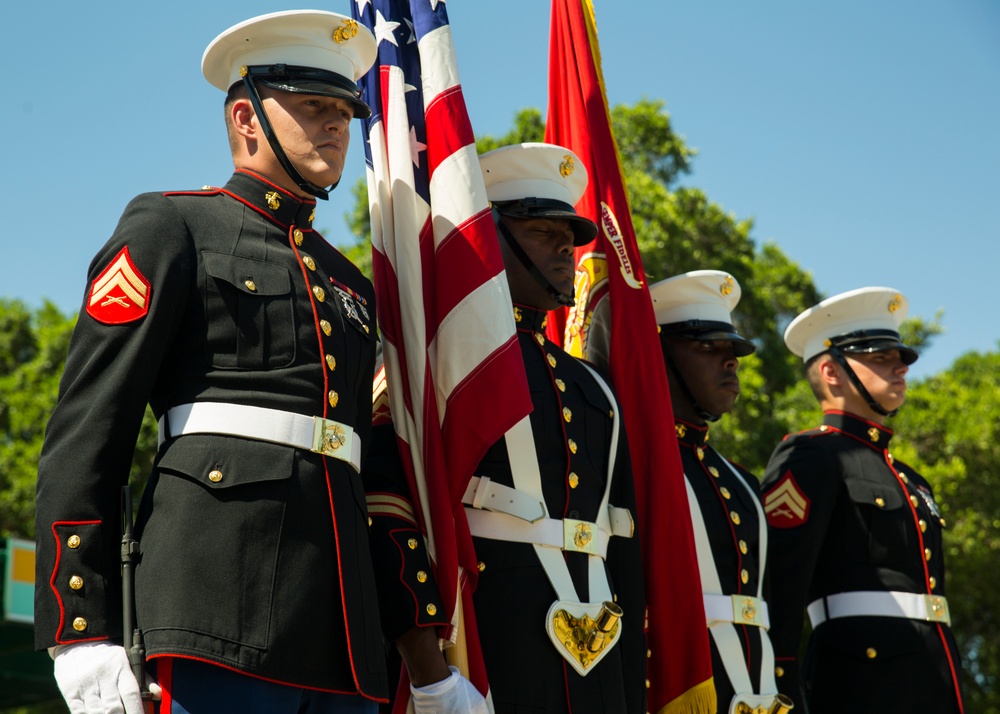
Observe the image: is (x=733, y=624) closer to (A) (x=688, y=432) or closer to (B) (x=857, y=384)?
(A) (x=688, y=432)

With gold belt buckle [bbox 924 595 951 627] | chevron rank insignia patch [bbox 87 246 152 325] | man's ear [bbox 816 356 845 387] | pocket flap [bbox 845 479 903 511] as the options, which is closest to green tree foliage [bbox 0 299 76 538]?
man's ear [bbox 816 356 845 387]

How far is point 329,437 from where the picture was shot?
9.83 feet

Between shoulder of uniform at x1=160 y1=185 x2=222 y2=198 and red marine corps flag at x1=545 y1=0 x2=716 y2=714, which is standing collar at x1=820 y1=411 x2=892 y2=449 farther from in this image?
shoulder of uniform at x1=160 y1=185 x2=222 y2=198

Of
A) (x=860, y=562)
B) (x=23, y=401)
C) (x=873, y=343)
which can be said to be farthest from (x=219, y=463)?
(x=23, y=401)

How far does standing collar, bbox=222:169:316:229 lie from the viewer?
129 inches

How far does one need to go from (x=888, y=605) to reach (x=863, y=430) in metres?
0.94

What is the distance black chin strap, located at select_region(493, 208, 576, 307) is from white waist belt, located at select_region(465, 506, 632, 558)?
84 centimetres

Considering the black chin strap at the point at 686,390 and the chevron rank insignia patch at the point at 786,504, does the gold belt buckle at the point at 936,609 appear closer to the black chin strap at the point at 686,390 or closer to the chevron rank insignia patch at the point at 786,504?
the chevron rank insignia patch at the point at 786,504

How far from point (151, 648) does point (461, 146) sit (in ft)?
6.55

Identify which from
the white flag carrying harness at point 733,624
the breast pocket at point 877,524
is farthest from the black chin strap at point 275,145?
the breast pocket at point 877,524

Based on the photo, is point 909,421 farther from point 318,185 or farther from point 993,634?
point 318,185

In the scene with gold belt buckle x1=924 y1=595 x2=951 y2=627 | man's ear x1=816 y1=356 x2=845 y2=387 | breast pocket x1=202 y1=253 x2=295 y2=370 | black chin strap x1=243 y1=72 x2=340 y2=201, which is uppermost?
black chin strap x1=243 y1=72 x2=340 y2=201

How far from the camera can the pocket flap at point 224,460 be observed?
2.79m

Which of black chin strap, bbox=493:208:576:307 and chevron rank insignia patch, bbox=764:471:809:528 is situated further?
chevron rank insignia patch, bbox=764:471:809:528
